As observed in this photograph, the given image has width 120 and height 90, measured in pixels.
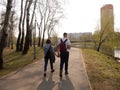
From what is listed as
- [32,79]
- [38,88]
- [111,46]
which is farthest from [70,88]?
[111,46]

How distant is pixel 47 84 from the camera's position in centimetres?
959

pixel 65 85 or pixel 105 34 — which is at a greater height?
pixel 105 34

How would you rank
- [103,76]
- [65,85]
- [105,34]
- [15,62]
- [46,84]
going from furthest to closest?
[105,34] < [15,62] < [103,76] < [46,84] < [65,85]

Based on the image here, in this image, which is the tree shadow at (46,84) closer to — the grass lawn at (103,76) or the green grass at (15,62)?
→ the grass lawn at (103,76)

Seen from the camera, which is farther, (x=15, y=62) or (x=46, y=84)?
(x=15, y=62)

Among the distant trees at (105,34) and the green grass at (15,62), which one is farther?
the distant trees at (105,34)

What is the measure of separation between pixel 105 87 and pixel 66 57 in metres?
2.61

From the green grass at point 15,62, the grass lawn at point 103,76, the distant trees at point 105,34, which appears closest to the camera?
the grass lawn at point 103,76

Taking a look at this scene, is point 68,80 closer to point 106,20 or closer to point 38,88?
point 38,88

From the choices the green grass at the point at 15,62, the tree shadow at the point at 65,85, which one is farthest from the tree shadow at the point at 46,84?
the green grass at the point at 15,62

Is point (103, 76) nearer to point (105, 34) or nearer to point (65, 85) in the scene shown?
point (65, 85)

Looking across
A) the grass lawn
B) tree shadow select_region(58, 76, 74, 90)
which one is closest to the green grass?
tree shadow select_region(58, 76, 74, 90)

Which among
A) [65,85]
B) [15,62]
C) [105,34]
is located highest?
[105,34]

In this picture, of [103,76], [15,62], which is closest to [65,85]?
[103,76]
